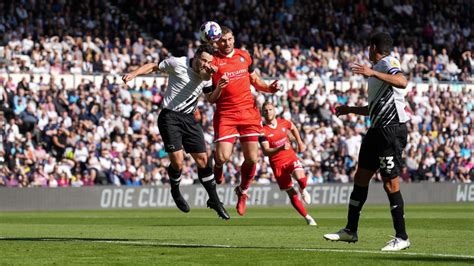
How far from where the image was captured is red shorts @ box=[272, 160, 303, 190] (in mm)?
21172

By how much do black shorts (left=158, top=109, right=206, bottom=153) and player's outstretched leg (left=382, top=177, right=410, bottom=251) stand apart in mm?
4563

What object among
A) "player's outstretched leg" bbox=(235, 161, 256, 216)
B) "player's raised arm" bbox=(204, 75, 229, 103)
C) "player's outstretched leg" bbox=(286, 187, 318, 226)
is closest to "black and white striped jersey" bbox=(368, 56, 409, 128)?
"player's raised arm" bbox=(204, 75, 229, 103)

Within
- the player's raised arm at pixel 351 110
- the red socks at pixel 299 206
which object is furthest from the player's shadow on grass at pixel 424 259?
the red socks at pixel 299 206

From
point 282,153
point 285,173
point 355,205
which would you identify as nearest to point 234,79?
point 355,205

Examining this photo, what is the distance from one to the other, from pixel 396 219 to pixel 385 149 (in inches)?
31.8

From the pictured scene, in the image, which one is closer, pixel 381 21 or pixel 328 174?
pixel 328 174

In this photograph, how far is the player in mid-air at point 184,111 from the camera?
1670 cm

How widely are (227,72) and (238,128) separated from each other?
97 cm

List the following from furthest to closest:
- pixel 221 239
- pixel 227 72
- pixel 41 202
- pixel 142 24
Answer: pixel 142 24 → pixel 41 202 → pixel 227 72 → pixel 221 239

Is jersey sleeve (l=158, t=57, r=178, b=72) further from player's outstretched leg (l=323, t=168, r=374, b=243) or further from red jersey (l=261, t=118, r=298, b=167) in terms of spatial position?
red jersey (l=261, t=118, r=298, b=167)

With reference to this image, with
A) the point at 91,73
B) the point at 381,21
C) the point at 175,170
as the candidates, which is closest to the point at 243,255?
the point at 175,170

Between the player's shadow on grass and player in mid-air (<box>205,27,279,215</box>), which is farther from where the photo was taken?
player in mid-air (<box>205,27,279,215</box>)

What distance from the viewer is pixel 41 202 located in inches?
1221

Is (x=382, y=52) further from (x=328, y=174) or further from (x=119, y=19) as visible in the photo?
(x=119, y=19)
